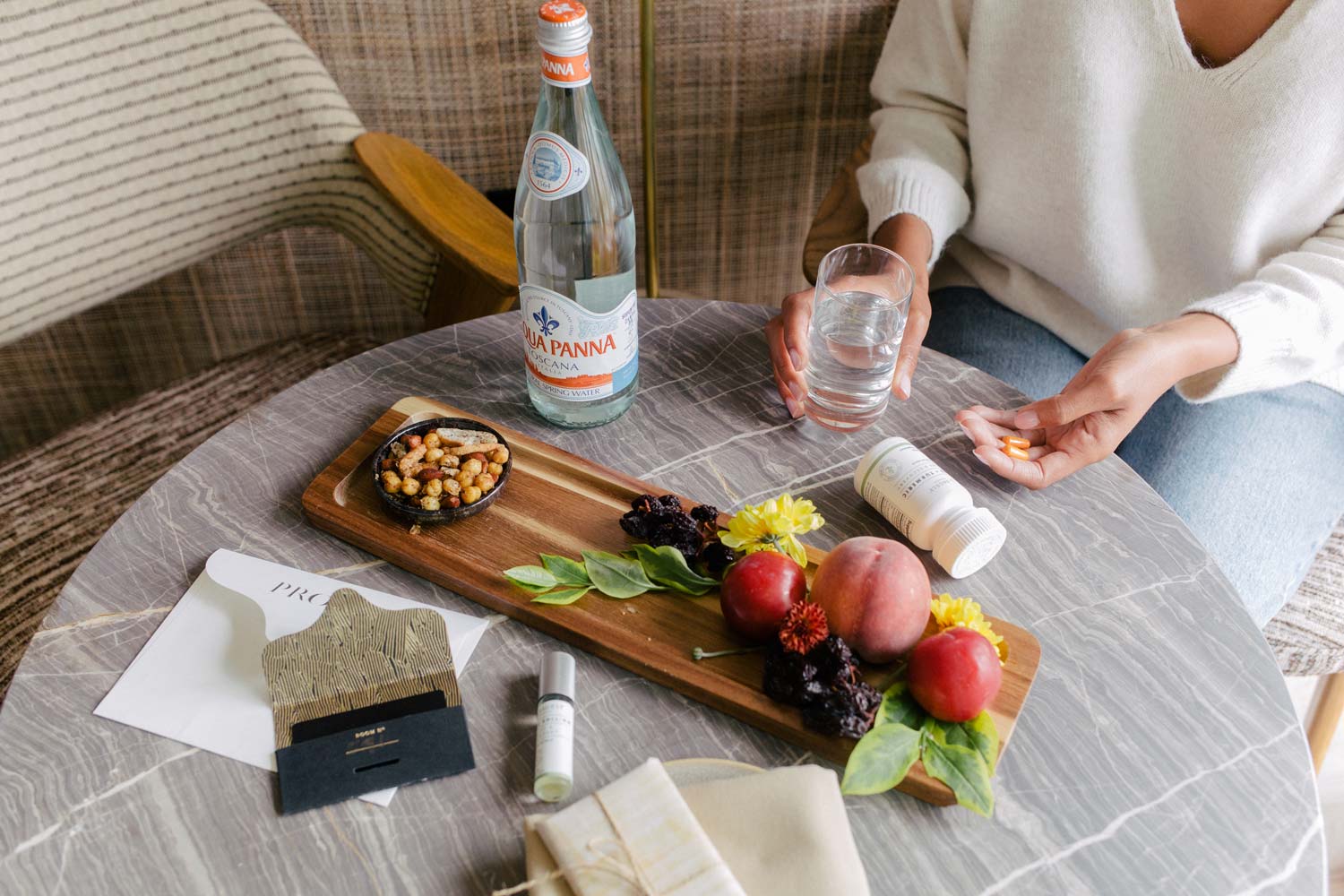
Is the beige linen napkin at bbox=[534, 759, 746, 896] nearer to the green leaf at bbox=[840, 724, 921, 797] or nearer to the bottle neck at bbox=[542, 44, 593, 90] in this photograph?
the green leaf at bbox=[840, 724, 921, 797]

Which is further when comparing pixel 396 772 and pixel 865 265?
pixel 865 265

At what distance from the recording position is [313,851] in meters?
0.62

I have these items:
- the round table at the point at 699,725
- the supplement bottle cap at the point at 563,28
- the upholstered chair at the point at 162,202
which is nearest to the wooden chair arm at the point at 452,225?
the upholstered chair at the point at 162,202

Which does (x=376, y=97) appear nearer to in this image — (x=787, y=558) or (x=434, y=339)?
(x=434, y=339)

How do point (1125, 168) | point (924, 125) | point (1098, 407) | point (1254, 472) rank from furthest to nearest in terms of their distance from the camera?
point (924, 125)
point (1125, 168)
point (1254, 472)
point (1098, 407)

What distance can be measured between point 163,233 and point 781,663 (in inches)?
38.9

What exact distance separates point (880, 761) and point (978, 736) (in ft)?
0.24

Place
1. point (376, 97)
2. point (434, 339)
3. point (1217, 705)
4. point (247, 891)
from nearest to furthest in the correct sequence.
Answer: point (247, 891) < point (1217, 705) < point (434, 339) < point (376, 97)

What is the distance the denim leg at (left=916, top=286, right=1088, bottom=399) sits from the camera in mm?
1162

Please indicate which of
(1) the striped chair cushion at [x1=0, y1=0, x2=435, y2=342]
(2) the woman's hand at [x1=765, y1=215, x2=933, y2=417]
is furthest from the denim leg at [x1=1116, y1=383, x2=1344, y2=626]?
(1) the striped chair cushion at [x1=0, y1=0, x2=435, y2=342]

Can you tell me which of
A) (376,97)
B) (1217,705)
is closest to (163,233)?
(376,97)

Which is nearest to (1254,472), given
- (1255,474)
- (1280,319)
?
(1255,474)

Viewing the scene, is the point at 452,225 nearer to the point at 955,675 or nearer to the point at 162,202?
the point at 162,202

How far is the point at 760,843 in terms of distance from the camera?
59 cm
